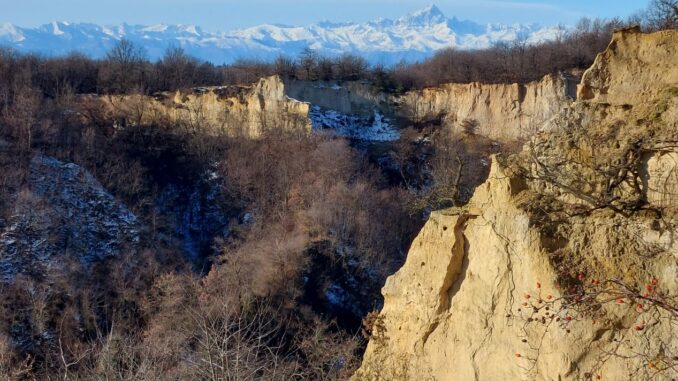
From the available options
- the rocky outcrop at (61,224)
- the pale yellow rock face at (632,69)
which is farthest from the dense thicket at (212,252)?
the pale yellow rock face at (632,69)

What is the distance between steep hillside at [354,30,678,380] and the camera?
5.07 metres

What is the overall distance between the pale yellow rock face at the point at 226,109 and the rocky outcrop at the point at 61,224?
928cm

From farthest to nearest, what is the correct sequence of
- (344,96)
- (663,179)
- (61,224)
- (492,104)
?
(344,96), (492,104), (61,224), (663,179)

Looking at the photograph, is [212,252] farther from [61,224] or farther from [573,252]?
[573,252]

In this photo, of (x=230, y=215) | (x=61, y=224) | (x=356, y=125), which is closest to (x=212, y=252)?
(x=230, y=215)

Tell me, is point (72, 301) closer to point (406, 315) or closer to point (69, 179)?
point (69, 179)

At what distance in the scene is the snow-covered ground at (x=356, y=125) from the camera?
123ft

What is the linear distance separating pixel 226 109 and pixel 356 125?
8.73 meters

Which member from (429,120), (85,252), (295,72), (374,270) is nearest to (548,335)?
(374,270)

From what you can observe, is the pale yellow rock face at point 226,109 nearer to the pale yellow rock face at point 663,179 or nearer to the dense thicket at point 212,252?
the dense thicket at point 212,252

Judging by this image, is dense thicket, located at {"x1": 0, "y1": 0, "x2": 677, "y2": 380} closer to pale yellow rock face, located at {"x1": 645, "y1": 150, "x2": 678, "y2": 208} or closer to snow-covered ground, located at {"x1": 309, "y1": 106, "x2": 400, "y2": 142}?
snow-covered ground, located at {"x1": 309, "y1": 106, "x2": 400, "y2": 142}

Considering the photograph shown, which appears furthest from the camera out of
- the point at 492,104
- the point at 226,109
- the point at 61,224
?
the point at 226,109

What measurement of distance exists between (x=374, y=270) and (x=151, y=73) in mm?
29072

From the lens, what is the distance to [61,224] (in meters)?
24.8
